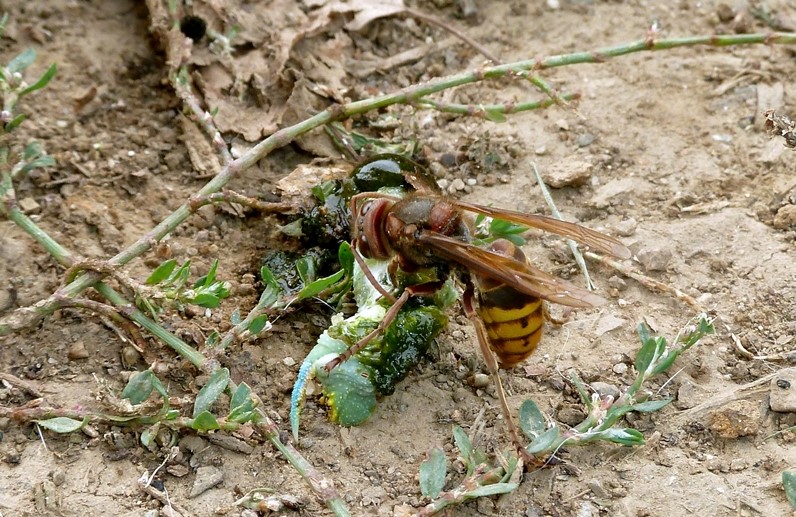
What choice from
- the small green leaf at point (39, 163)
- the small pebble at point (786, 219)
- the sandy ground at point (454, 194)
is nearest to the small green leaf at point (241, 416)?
the sandy ground at point (454, 194)

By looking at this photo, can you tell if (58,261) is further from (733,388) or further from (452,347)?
(733,388)

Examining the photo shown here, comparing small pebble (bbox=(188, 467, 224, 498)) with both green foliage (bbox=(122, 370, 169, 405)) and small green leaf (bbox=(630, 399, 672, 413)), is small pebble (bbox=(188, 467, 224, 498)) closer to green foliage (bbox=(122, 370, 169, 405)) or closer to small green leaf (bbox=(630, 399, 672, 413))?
green foliage (bbox=(122, 370, 169, 405))

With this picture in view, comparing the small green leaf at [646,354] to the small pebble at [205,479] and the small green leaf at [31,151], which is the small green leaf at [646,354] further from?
the small green leaf at [31,151]

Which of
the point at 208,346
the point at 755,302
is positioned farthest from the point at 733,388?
the point at 208,346

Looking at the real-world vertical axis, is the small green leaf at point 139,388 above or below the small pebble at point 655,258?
above

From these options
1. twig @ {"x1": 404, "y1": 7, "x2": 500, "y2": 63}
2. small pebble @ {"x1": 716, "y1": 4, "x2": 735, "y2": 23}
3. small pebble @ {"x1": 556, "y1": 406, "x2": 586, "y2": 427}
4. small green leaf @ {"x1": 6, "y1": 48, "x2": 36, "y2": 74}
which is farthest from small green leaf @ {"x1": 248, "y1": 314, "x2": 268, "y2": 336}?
small pebble @ {"x1": 716, "y1": 4, "x2": 735, "y2": 23}

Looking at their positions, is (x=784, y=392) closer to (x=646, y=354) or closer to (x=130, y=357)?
(x=646, y=354)

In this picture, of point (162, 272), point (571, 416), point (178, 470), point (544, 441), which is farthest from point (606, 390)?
point (162, 272)

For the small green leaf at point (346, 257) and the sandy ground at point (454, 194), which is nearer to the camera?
the sandy ground at point (454, 194)
